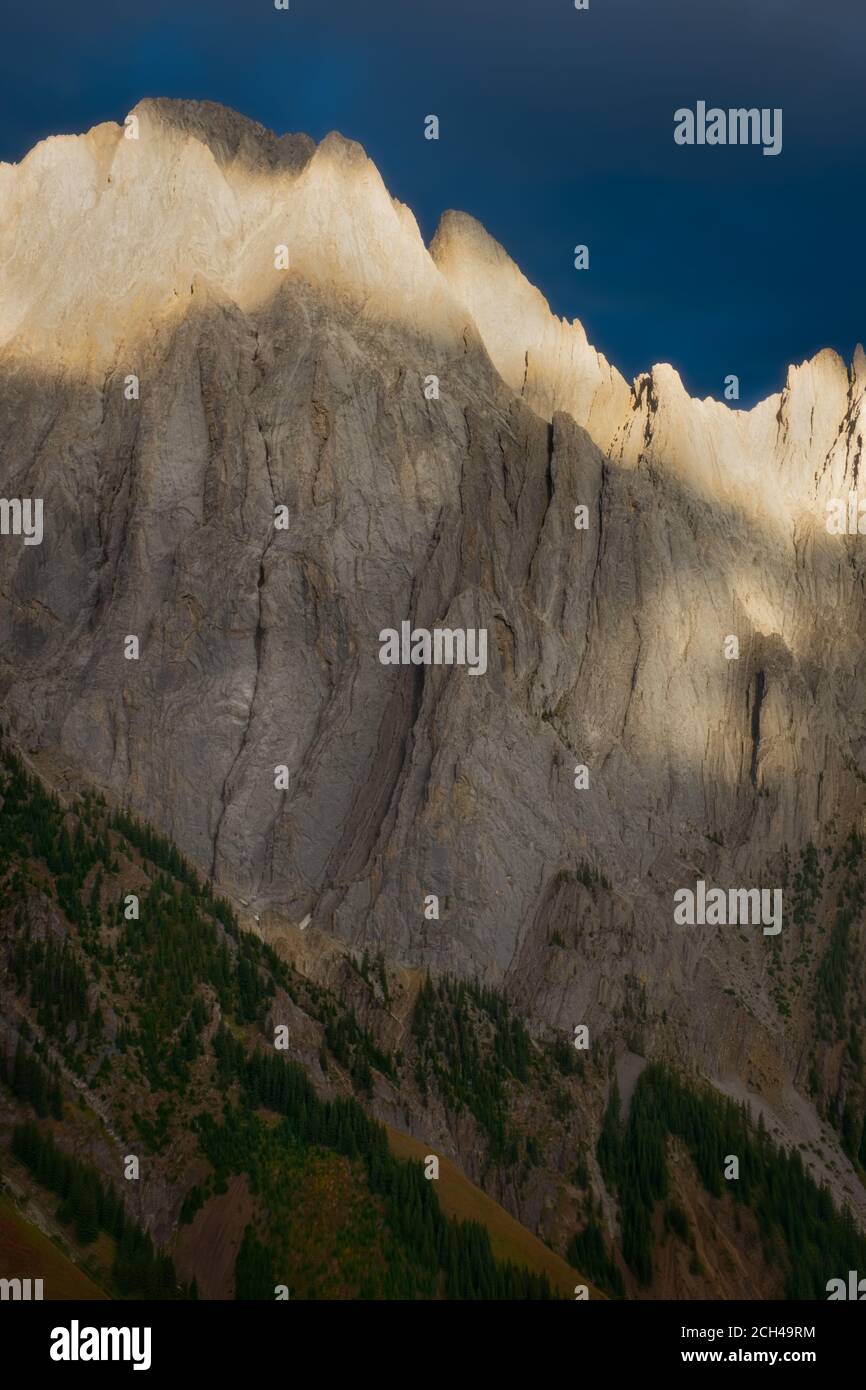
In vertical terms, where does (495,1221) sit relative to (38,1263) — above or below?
above

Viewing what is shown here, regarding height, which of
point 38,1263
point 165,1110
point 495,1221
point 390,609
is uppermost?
point 390,609

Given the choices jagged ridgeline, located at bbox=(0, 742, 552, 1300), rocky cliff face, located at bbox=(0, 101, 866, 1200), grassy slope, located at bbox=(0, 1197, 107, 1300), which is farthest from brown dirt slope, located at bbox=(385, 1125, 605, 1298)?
grassy slope, located at bbox=(0, 1197, 107, 1300)

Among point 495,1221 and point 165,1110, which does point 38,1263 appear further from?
point 495,1221

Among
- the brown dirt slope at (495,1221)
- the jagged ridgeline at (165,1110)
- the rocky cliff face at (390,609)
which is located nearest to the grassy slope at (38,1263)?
the jagged ridgeline at (165,1110)

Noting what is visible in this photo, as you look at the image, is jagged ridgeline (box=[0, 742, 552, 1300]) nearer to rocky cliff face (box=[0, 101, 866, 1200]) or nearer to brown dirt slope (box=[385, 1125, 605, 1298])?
brown dirt slope (box=[385, 1125, 605, 1298])

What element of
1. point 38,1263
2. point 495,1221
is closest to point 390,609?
point 495,1221
